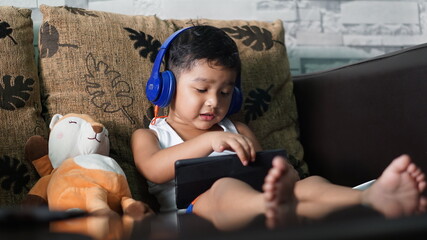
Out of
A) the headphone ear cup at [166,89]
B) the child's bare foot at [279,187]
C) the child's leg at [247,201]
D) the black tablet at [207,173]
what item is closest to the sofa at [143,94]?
the headphone ear cup at [166,89]

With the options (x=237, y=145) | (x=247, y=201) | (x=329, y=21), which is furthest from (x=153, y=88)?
(x=329, y=21)

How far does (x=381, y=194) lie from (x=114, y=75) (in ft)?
2.66

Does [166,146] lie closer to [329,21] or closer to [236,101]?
[236,101]

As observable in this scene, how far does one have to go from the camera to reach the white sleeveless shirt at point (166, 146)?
4.13 ft

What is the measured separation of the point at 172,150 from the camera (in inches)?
47.4

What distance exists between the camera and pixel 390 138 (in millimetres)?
1339

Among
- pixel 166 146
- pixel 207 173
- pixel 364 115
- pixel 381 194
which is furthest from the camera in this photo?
pixel 364 115

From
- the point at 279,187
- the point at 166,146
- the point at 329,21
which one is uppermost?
the point at 329,21

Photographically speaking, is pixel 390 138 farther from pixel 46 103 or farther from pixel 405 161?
pixel 46 103

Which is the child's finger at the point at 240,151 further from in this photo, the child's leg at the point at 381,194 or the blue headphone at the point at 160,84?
the blue headphone at the point at 160,84

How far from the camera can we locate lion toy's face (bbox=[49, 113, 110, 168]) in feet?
3.76

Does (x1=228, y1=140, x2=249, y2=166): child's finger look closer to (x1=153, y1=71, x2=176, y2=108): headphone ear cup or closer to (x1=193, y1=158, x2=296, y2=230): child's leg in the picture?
(x1=193, y1=158, x2=296, y2=230): child's leg

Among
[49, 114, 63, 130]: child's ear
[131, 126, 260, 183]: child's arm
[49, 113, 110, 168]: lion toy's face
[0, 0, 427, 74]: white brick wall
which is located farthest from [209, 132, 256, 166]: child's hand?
[0, 0, 427, 74]: white brick wall

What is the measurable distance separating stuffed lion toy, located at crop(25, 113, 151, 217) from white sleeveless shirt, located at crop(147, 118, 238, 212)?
0.50 ft
